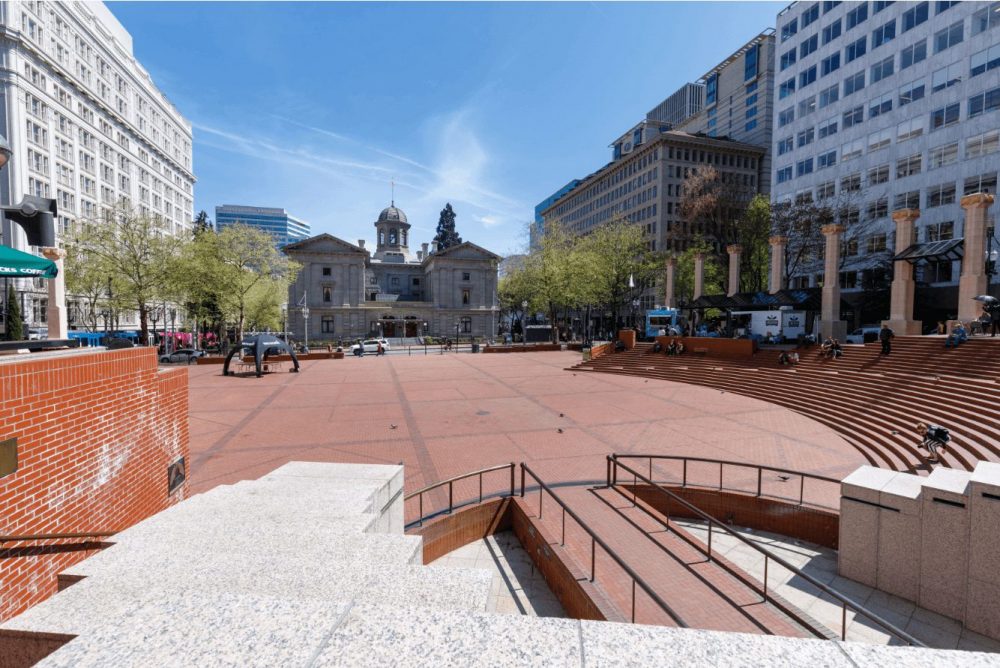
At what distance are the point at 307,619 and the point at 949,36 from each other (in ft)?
178

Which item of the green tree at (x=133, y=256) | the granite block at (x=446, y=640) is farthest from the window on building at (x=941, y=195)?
the green tree at (x=133, y=256)

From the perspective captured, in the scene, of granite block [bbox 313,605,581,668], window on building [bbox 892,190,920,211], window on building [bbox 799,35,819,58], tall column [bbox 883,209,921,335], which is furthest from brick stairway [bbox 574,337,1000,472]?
window on building [bbox 799,35,819,58]

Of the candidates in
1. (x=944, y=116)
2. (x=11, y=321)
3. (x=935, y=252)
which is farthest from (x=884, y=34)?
(x=11, y=321)

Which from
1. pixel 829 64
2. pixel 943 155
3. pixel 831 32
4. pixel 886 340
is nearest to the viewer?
pixel 886 340

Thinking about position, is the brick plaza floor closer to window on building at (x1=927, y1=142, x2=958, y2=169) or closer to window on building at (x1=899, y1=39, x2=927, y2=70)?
window on building at (x1=927, y1=142, x2=958, y2=169)

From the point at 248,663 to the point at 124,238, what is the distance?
42040 mm

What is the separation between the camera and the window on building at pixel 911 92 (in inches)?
1467

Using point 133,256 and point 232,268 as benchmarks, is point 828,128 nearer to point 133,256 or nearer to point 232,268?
point 232,268

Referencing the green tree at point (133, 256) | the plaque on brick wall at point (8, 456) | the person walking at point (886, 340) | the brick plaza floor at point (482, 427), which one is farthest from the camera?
the green tree at point (133, 256)

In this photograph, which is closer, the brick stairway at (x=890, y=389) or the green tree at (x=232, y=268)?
the brick stairway at (x=890, y=389)

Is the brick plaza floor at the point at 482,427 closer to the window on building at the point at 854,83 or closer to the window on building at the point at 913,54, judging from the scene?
the window on building at the point at 913,54

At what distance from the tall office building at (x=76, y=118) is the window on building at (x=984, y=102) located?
72.6 m

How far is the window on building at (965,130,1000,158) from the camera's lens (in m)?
32.5

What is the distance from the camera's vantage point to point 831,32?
4447 centimetres
